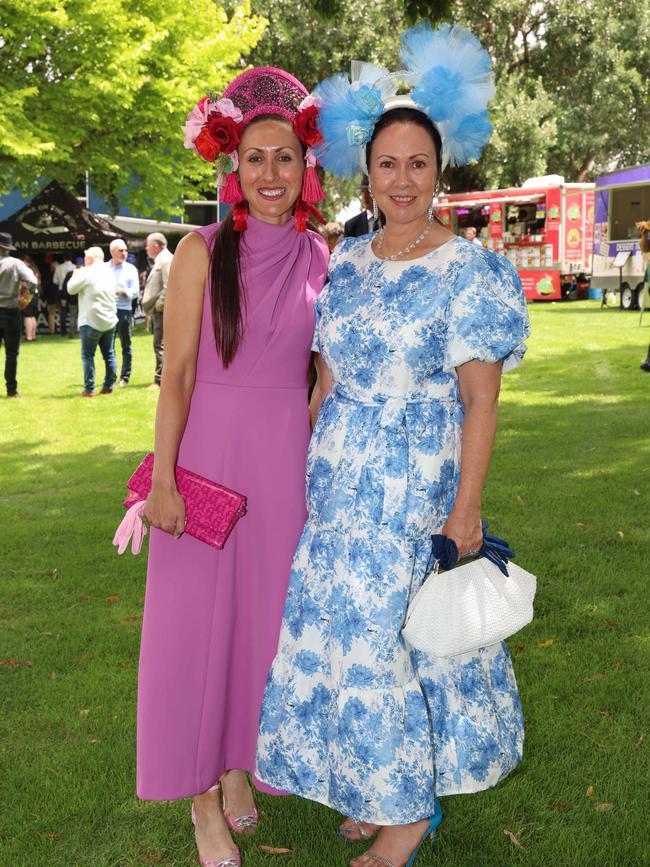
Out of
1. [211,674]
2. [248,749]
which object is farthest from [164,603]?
[248,749]

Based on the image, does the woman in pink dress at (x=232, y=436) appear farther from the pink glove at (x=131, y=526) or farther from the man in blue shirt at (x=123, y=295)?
the man in blue shirt at (x=123, y=295)

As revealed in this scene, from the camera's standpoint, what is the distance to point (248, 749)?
3.23 m

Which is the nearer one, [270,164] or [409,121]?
[409,121]

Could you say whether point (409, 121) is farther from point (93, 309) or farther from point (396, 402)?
point (93, 309)

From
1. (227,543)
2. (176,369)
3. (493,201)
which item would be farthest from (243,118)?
(493,201)

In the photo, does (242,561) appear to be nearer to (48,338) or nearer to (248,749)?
(248,749)

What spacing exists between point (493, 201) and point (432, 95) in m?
30.3

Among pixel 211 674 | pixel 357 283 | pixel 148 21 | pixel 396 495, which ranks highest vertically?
pixel 148 21

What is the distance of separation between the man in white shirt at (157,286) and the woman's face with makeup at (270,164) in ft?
31.8

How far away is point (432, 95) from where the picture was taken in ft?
9.22

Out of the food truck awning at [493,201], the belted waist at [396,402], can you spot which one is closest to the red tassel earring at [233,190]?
the belted waist at [396,402]

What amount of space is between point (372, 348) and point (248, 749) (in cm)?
134

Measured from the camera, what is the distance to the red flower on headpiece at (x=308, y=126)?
3043 mm

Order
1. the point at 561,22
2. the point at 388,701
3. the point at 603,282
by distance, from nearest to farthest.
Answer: the point at 388,701, the point at 603,282, the point at 561,22
